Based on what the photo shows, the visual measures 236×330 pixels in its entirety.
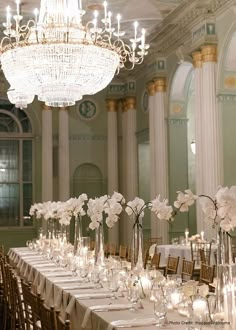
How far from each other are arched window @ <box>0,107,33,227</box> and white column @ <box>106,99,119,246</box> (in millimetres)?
2415

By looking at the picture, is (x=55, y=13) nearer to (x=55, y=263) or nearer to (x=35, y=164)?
(x=55, y=263)

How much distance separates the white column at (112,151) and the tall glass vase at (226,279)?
14885 mm

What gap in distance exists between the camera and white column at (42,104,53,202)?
1783cm

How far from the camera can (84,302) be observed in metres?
5.00

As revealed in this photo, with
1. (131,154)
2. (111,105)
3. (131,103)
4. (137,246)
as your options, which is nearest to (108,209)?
(137,246)

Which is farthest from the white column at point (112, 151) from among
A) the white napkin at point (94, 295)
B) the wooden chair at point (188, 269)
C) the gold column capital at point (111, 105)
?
the white napkin at point (94, 295)

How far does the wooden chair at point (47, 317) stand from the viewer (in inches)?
148

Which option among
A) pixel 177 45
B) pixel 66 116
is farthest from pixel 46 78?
pixel 66 116

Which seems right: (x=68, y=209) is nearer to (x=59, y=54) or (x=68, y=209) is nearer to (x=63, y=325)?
(x=59, y=54)

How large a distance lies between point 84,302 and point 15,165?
1416cm

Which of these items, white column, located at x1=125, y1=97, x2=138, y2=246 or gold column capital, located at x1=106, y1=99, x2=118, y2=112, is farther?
gold column capital, located at x1=106, y1=99, x2=118, y2=112

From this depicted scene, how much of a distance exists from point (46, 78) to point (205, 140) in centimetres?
520

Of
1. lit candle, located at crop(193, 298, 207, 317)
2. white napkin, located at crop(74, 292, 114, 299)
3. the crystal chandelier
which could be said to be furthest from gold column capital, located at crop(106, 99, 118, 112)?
lit candle, located at crop(193, 298, 207, 317)

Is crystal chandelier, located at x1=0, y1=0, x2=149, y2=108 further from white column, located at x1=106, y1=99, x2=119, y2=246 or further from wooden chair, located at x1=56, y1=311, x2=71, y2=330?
white column, located at x1=106, y1=99, x2=119, y2=246
